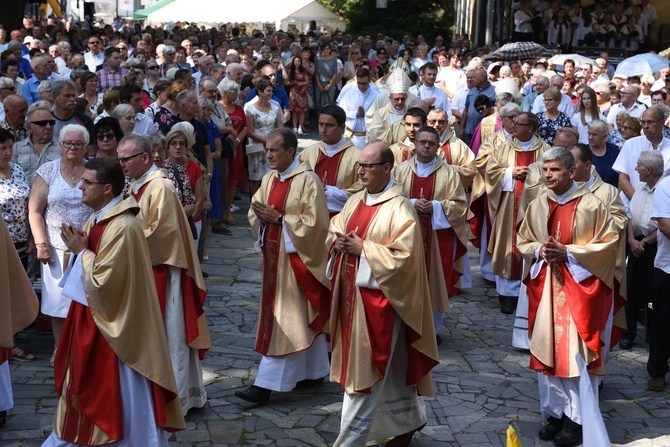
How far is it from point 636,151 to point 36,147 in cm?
547

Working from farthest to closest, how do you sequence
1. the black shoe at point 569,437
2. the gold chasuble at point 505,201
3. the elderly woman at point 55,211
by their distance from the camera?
the gold chasuble at point 505,201, the elderly woman at point 55,211, the black shoe at point 569,437

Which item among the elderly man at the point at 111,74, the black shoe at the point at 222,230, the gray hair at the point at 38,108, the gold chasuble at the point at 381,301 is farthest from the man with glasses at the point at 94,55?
the gold chasuble at the point at 381,301

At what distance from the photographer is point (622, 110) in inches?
501

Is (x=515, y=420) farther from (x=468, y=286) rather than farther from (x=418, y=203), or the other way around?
(x=468, y=286)

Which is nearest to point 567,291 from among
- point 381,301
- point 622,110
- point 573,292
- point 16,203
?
point 573,292

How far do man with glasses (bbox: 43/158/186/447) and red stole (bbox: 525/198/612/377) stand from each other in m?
2.54

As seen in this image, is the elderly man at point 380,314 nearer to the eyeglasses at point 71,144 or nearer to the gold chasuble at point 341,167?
the gold chasuble at point 341,167

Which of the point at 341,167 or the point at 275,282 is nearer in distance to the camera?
the point at 275,282

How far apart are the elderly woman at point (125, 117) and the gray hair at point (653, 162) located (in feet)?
14.2

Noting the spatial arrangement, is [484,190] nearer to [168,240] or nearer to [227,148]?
[227,148]

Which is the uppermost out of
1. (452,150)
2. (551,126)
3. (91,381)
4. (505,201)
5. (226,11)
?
(226,11)

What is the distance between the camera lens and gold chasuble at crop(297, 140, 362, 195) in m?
8.44

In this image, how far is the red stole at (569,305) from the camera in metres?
6.53

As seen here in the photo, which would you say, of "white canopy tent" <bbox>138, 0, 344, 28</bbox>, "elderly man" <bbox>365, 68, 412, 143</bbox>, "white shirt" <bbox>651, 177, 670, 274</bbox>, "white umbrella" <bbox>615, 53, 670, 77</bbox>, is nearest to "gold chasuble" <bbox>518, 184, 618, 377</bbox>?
"white shirt" <bbox>651, 177, 670, 274</bbox>
